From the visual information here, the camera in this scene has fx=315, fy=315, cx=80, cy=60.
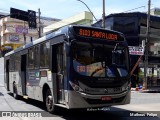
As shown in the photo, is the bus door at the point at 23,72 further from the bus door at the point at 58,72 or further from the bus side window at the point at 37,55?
the bus door at the point at 58,72

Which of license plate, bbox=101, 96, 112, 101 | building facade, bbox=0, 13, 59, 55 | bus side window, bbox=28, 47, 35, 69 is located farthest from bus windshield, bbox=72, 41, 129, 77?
building facade, bbox=0, 13, 59, 55

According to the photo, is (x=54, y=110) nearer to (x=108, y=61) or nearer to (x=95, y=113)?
(x=95, y=113)

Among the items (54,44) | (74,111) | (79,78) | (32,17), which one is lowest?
(74,111)

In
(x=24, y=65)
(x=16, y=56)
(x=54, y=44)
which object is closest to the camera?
(x=54, y=44)

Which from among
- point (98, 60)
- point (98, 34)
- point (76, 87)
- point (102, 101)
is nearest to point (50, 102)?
point (76, 87)

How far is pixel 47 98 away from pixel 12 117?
1.54 m

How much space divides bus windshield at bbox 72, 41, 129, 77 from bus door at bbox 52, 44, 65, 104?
795 millimetres

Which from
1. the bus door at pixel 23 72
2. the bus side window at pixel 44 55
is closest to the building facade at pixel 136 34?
the bus door at pixel 23 72

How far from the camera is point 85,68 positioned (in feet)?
32.4

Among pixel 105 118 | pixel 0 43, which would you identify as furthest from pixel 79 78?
pixel 0 43

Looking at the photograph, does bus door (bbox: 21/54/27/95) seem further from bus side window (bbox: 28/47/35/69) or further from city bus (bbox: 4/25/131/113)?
city bus (bbox: 4/25/131/113)

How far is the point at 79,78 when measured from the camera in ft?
31.9

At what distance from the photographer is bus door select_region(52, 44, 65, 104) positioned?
10.5 metres

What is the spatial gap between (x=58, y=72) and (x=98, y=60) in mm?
1580
